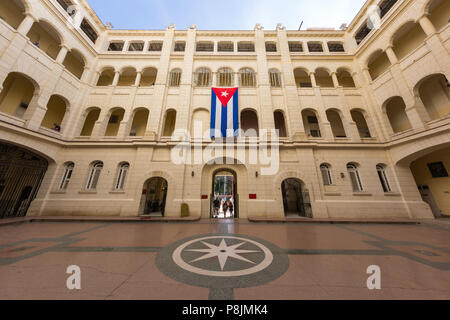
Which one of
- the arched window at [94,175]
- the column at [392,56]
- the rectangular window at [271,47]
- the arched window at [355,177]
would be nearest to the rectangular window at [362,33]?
the column at [392,56]

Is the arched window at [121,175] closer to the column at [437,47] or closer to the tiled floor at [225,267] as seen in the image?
the tiled floor at [225,267]

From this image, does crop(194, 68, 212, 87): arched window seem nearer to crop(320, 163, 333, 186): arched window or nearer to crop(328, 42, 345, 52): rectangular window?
crop(320, 163, 333, 186): arched window

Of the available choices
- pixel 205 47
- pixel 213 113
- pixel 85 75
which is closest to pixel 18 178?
pixel 85 75

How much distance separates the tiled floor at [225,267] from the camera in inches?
116

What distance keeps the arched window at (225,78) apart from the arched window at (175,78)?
3.94 meters

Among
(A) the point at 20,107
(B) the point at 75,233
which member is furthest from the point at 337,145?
(A) the point at 20,107

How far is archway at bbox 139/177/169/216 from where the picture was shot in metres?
11.4

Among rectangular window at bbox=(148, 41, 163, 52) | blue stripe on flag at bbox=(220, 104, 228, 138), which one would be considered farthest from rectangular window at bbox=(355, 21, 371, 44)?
rectangular window at bbox=(148, 41, 163, 52)

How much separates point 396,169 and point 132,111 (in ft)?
73.0

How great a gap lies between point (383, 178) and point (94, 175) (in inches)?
905

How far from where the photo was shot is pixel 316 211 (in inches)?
413

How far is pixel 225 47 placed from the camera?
1667cm

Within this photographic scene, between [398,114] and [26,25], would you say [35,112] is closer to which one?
[26,25]

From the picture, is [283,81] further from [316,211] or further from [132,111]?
[132,111]
